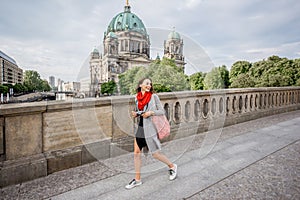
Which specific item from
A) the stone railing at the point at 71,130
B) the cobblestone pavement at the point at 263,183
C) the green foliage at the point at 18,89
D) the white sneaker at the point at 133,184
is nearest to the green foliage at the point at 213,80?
the stone railing at the point at 71,130

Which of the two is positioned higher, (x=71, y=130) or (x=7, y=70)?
(x=7, y=70)

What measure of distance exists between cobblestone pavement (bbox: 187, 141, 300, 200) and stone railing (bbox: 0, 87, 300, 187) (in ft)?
6.24

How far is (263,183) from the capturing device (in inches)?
103

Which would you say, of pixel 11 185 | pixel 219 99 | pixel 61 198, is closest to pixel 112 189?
pixel 61 198

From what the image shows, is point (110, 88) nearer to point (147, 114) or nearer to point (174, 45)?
point (174, 45)

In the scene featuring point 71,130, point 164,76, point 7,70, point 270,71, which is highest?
point 7,70

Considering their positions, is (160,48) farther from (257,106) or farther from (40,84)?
(40,84)

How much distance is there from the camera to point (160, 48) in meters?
4.27

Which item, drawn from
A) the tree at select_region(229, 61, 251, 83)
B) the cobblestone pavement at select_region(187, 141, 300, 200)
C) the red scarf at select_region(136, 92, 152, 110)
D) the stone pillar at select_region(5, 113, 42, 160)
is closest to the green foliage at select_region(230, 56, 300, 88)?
the tree at select_region(229, 61, 251, 83)

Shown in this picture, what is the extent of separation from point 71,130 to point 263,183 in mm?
2982

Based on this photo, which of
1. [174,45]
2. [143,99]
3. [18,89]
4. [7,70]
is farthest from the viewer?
[18,89]

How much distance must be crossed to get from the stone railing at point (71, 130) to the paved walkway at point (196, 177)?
7.4 inches

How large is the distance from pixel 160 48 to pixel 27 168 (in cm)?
327

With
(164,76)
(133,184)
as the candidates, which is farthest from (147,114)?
(164,76)
